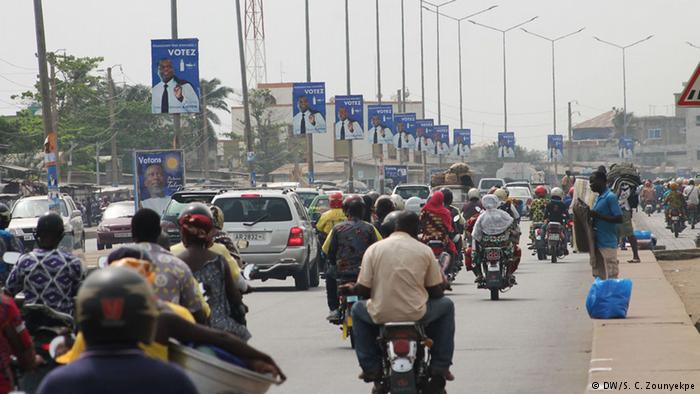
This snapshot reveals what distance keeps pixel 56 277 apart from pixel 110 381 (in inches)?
182

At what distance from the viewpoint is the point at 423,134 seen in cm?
8081

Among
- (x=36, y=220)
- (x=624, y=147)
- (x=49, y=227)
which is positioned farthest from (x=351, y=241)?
(x=624, y=147)

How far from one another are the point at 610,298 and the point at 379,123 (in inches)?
2027

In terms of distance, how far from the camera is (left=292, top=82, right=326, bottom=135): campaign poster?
172ft

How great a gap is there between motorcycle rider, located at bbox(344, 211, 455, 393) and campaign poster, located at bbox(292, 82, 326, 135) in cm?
4236

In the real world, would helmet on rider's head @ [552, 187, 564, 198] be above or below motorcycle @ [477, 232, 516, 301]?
above

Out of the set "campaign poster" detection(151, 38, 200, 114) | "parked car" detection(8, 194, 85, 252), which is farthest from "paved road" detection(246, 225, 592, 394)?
"campaign poster" detection(151, 38, 200, 114)

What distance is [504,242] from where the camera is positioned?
2059cm

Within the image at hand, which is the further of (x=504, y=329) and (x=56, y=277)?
(x=504, y=329)

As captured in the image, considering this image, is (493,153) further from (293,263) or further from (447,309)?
(447,309)

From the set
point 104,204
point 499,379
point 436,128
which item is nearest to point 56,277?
point 499,379

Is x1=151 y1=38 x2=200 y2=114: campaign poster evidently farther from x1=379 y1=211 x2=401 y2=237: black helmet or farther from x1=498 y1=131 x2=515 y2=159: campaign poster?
x1=498 y1=131 x2=515 y2=159: campaign poster

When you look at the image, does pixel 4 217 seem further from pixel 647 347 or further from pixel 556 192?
pixel 556 192

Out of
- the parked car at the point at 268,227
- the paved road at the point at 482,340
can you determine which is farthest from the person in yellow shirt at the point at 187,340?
the parked car at the point at 268,227
